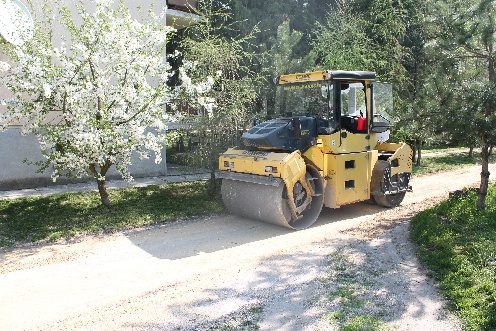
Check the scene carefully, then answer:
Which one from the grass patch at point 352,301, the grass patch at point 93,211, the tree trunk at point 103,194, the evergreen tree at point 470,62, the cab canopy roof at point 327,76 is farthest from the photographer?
the tree trunk at point 103,194

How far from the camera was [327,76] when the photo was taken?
9.09 metres

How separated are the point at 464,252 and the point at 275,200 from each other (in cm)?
326

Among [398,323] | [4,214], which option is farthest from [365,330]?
[4,214]

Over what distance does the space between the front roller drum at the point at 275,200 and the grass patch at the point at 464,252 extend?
194 centimetres

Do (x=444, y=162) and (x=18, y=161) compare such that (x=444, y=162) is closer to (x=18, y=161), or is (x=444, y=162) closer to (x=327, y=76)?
(x=327, y=76)

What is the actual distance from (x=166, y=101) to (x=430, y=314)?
641 centimetres

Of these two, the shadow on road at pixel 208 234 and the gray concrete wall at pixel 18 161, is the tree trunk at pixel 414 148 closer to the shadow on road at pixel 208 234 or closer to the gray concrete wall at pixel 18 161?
the shadow on road at pixel 208 234

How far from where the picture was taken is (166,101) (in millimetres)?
9422

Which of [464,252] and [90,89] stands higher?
[90,89]

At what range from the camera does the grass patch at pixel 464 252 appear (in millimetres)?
5164

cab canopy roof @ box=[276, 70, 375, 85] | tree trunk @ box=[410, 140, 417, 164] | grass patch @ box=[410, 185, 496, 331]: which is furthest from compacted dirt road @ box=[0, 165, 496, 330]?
tree trunk @ box=[410, 140, 417, 164]

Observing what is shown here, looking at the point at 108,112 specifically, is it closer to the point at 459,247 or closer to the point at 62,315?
the point at 62,315

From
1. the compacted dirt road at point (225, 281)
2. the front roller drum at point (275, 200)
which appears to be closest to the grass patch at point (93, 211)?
the compacted dirt road at point (225, 281)

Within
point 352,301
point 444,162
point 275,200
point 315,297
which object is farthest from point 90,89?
point 444,162
